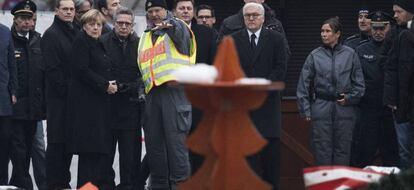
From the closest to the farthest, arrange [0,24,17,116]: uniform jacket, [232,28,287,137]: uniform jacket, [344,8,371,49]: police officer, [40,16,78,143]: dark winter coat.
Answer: [232,28,287,137]: uniform jacket < [40,16,78,143]: dark winter coat < [0,24,17,116]: uniform jacket < [344,8,371,49]: police officer

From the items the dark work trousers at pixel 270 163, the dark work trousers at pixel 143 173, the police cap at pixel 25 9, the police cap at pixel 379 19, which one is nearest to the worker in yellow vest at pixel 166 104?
the dark work trousers at pixel 270 163

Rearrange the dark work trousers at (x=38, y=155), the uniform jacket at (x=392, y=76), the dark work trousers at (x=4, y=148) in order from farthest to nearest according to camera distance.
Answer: the dark work trousers at (x=38, y=155)
the dark work trousers at (x=4, y=148)
the uniform jacket at (x=392, y=76)

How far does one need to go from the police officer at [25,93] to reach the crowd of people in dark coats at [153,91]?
0.5 inches

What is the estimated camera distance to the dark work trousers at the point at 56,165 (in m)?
14.4

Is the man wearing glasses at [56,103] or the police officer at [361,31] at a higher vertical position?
the police officer at [361,31]

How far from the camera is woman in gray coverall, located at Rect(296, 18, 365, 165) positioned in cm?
1516

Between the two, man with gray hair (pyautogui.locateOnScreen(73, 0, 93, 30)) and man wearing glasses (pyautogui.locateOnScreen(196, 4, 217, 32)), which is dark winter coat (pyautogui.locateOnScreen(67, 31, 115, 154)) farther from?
man wearing glasses (pyautogui.locateOnScreen(196, 4, 217, 32))

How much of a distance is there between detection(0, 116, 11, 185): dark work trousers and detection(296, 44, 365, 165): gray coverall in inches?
135

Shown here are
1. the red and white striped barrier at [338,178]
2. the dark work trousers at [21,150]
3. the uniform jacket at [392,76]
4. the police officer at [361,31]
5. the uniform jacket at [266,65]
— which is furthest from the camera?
the police officer at [361,31]

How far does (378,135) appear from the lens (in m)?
15.6

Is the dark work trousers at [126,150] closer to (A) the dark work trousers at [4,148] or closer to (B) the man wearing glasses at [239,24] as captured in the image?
(A) the dark work trousers at [4,148]

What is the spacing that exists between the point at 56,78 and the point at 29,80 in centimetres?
105

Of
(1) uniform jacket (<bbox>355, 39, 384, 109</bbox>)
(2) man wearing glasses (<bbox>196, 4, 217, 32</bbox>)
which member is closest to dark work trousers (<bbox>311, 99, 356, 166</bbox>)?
(1) uniform jacket (<bbox>355, 39, 384, 109</bbox>)

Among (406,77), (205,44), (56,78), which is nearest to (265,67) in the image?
(205,44)
